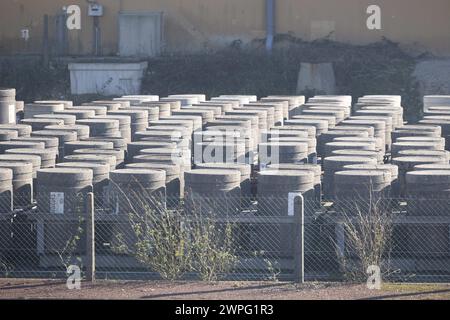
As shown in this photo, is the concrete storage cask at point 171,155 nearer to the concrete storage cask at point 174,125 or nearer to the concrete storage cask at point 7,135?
the concrete storage cask at point 174,125

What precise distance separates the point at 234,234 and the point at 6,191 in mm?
3169

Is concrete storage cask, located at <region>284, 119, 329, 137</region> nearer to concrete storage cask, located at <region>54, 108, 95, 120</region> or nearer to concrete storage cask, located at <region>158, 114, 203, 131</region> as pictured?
concrete storage cask, located at <region>158, 114, 203, 131</region>

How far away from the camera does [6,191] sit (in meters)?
13.4

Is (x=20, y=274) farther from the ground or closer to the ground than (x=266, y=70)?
closer to the ground

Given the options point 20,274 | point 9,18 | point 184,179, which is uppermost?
point 9,18

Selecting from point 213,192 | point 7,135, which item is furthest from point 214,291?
point 7,135

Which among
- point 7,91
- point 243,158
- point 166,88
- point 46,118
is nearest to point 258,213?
point 243,158

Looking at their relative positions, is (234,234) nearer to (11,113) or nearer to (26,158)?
(26,158)

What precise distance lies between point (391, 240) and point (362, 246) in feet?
3.27

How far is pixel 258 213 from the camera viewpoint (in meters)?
13.1

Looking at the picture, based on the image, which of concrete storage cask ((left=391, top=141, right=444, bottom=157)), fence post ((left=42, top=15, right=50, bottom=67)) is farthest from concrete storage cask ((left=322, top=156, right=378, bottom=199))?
fence post ((left=42, top=15, right=50, bottom=67))

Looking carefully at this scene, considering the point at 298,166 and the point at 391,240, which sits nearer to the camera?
the point at 391,240

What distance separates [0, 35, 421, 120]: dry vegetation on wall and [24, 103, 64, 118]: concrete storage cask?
10133 mm
